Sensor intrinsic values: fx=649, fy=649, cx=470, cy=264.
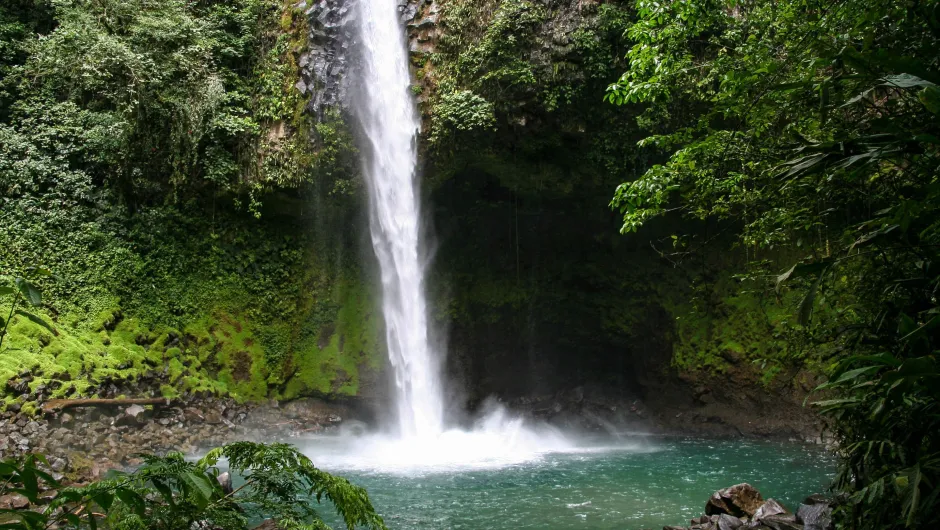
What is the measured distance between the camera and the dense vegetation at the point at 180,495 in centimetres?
144

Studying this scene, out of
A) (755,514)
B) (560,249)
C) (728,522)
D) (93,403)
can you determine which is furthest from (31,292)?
(560,249)

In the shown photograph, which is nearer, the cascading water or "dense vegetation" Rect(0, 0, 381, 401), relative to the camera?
"dense vegetation" Rect(0, 0, 381, 401)

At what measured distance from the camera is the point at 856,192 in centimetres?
346

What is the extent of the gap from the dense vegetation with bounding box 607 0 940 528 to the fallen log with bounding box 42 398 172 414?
8650 mm

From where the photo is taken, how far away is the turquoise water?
712 centimetres

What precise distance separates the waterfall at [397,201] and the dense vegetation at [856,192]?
790 centimetres

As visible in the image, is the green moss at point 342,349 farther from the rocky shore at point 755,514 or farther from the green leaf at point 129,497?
the green leaf at point 129,497

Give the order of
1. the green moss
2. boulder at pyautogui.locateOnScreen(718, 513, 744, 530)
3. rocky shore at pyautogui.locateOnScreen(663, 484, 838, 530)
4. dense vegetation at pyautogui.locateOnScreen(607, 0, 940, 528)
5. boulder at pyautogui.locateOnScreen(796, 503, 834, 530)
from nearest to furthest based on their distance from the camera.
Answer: dense vegetation at pyautogui.locateOnScreen(607, 0, 940, 528), boulder at pyautogui.locateOnScreen(796, 503, 834, 530), rocky shore at pyautogui.locateOnScreen(663, 484, 838, 530), boulder at pyautogui.locateOnScreen(718, 513, 744, 530), the green moss

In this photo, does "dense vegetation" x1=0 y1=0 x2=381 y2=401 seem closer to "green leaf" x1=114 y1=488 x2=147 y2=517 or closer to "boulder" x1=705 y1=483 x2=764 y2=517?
"boulder" x1=705 y1=483 x2=764 y2=517

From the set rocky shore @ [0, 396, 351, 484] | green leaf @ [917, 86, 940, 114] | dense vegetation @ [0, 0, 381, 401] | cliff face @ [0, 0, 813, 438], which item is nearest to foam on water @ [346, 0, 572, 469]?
cliff face @ [0, 0, 813, 438]

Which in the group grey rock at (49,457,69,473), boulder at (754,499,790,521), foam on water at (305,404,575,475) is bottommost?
foam on water at (305,404,575,475)

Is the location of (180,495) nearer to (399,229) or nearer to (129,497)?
(129,497)

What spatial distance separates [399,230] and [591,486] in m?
7.08

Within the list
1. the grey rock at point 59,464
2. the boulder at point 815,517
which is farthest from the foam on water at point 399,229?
the boulder at point 815,517
